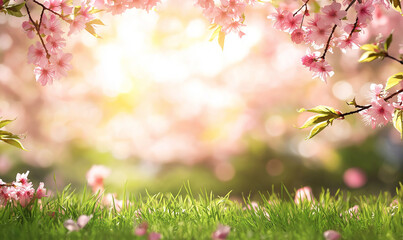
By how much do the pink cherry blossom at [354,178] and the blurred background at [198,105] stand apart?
0.01m

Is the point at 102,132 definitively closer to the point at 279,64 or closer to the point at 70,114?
the point at 70,114

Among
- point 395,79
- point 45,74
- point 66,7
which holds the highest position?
point 66,7

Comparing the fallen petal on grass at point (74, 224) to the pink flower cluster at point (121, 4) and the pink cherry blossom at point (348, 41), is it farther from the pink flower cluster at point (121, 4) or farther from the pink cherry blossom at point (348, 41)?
the pink cherry blossom at point (348, 41)

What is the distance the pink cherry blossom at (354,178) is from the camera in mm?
7484

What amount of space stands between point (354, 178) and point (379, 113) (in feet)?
16.9

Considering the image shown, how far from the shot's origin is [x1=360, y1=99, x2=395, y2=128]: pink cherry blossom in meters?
2.62

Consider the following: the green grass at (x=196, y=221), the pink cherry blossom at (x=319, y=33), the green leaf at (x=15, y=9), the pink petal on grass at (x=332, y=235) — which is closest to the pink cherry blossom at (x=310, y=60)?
the pink cherry blossom at (x=319, y=33)

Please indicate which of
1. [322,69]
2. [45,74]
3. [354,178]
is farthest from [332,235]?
[354,178]

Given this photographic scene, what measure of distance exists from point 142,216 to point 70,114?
20.0 ft

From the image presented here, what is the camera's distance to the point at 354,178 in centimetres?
754

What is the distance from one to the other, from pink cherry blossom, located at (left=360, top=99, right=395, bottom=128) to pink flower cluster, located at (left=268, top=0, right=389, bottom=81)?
30 centimetres

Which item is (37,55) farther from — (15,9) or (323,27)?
Result: (323,27)

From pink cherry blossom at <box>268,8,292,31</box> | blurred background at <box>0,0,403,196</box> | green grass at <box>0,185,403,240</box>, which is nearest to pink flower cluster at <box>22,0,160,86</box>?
pink cherry blossom at <box>268,8,292,31</box>

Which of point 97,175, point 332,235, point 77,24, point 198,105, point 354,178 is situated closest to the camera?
point 332,235
